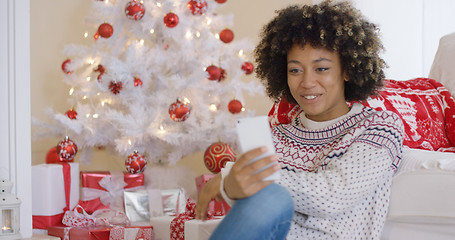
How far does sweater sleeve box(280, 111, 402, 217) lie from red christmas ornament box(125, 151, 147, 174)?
1202 millimetres

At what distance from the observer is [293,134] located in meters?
1.29

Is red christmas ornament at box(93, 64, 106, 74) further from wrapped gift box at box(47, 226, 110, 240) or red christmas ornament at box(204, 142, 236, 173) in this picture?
wrapped gift box at box(47, 226, 110, 240)

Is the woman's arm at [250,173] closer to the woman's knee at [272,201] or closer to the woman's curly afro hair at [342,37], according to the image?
the woman's knee at [272,201]

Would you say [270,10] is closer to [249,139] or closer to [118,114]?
[118,114]

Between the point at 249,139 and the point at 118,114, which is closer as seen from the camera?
the point at 249,139

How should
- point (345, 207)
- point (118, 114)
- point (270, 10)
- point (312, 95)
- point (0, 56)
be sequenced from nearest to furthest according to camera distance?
point (345, 207), point (312, 95), point (0, 56), point (118, 114), point (270, 10)

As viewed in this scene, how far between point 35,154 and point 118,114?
36.6 inches

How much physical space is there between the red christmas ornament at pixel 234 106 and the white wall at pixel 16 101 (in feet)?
3.24

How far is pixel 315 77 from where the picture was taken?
1.21m

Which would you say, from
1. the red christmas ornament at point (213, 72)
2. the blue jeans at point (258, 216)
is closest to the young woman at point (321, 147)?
the blue jeans at point (258, 216)

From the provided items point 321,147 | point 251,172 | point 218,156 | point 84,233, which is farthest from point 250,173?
point 218,156

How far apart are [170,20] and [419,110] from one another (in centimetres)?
113

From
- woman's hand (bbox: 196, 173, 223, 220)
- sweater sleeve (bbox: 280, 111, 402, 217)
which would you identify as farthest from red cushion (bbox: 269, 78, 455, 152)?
woman's hand (bbox: 196, 173, 223, 220)

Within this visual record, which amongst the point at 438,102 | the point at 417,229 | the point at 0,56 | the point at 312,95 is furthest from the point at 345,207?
the point at 0,56
